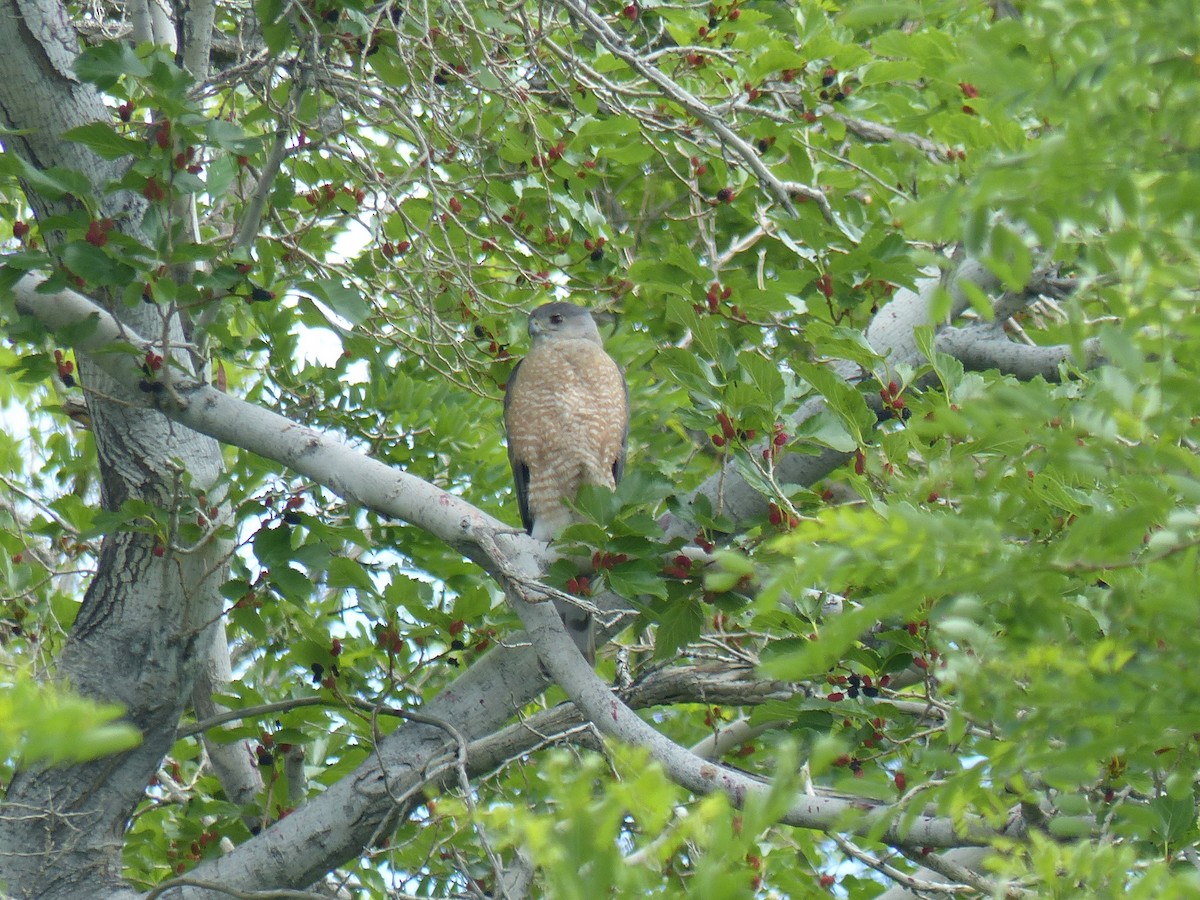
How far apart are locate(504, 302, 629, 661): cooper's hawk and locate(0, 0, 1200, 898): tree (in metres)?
0.19

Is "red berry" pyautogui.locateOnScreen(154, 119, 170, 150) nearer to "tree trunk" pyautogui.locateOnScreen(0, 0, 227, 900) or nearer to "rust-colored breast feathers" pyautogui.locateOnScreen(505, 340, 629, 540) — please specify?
"tree trunk" pyautogui.locateOnScreen(0, 0, 227, 900)

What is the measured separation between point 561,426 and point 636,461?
48cm

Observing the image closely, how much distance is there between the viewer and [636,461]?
473 cm

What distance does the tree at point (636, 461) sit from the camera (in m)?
1.45

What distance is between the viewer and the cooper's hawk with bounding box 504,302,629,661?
4344 mm

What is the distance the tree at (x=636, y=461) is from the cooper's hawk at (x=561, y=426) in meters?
0.19

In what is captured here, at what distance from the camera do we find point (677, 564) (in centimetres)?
281

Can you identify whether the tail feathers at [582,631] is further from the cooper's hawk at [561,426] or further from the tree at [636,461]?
the cooper's hawk at [561,426]

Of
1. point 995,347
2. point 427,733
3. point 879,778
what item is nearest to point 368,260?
point 427,733

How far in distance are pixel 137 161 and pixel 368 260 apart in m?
1.13

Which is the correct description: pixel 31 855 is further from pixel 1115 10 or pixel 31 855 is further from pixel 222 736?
pixel 1115 10

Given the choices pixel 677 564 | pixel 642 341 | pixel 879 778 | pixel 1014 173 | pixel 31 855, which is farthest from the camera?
pixel 642 341

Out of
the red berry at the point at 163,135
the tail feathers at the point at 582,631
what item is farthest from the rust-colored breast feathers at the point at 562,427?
the red berry at the point at 163,135

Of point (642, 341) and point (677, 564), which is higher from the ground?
point (642, 341)
